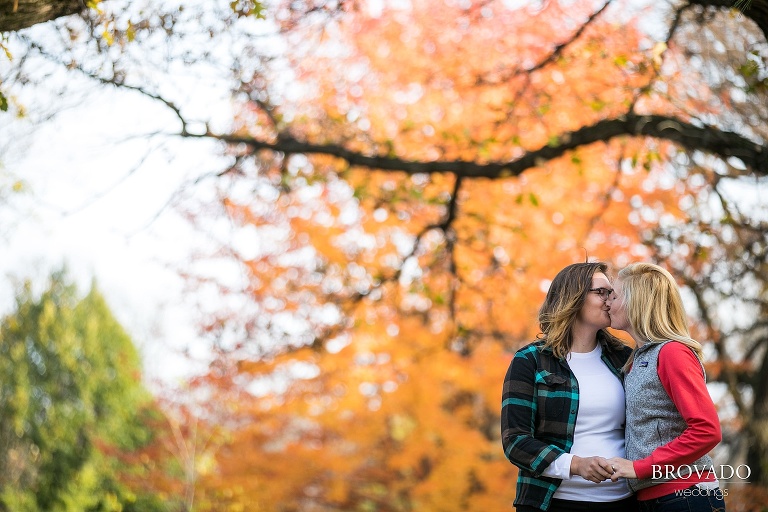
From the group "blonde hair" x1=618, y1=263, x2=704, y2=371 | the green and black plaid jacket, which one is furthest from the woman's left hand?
"blonde hair" x1=618, y1=263, x2=704, y2=371

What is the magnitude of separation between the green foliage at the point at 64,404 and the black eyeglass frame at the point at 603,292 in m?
15.7

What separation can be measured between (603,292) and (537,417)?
0.54m

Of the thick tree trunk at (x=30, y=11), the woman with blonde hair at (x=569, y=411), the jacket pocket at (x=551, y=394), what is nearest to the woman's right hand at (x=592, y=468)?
the woman with blonde hair at (x=569, y=411)

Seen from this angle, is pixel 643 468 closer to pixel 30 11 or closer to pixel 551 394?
pixel 551 394

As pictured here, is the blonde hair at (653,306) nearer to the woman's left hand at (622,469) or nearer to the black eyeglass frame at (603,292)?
the black eyeglass frame at (603,292)

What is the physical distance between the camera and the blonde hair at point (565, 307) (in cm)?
292

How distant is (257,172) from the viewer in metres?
6.83

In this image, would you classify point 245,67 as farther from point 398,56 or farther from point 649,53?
point 398,56

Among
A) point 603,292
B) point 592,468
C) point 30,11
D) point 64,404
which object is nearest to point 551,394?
point 592,468

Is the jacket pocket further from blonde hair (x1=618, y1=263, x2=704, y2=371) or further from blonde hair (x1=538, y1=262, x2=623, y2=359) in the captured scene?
blonde hair (x1=618, y1=263, x2=704, y2=371)

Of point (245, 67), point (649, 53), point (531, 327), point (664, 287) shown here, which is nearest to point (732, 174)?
point (649, 53)

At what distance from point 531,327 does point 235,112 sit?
544 centimetres

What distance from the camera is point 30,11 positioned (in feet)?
11.2

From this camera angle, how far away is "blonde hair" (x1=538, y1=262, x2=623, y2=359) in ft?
9.57
